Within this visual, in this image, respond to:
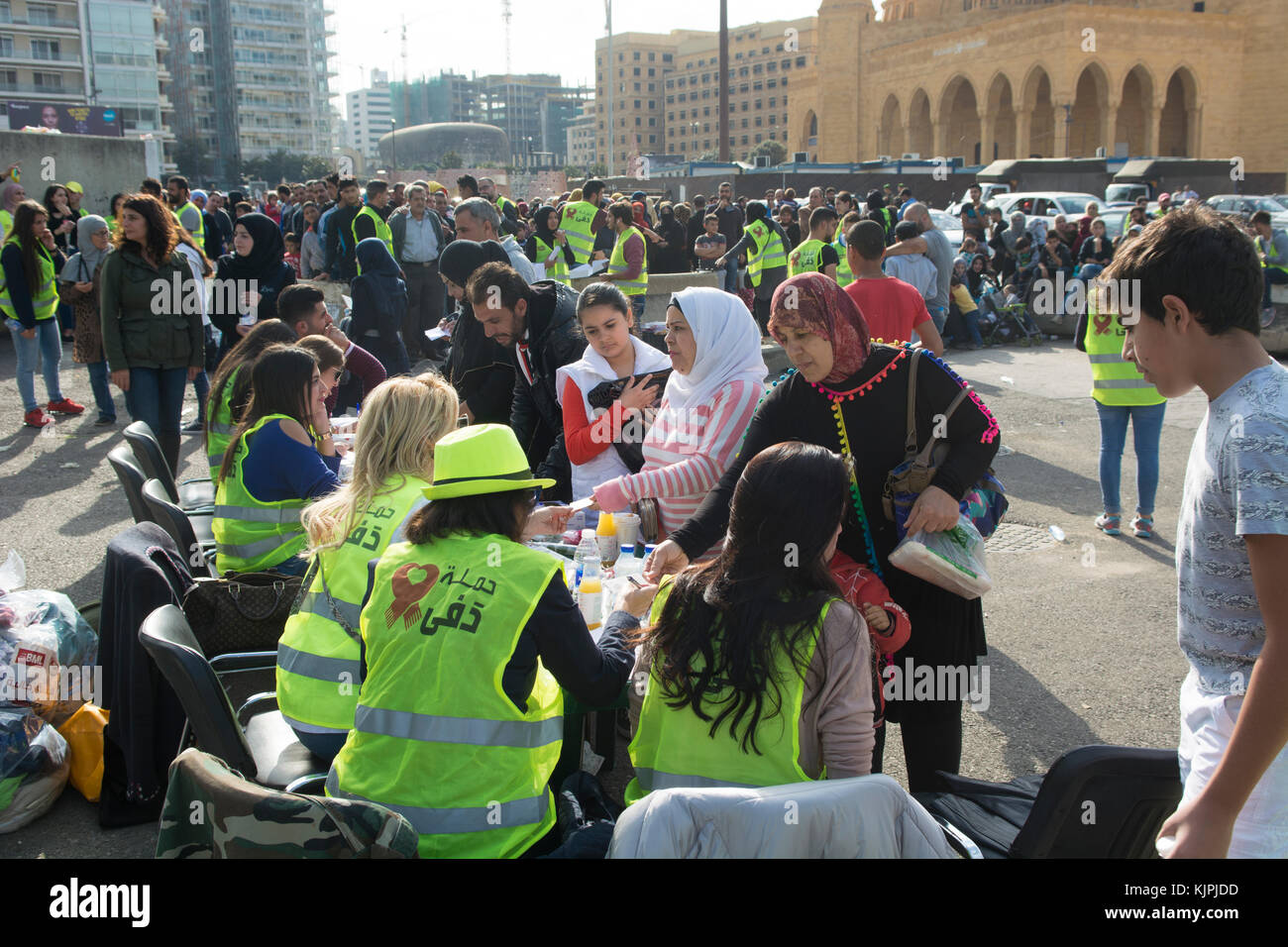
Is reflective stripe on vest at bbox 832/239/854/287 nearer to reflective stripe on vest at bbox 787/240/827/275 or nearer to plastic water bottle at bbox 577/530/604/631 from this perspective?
reflective stripe on vest at bbox 787/240/827/275

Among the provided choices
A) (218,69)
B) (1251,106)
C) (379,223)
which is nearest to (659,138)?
(218,69)

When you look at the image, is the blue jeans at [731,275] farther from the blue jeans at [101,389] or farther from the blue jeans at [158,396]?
the blue jeans at [158,396]

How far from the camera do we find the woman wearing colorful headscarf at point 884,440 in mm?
3086

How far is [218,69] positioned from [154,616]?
133m

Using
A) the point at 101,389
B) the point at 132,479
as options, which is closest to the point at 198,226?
the point at 101,389

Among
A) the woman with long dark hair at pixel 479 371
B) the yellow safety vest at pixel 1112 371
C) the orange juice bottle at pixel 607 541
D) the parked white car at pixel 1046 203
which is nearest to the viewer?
the orange juice bottle at pixel 607 541

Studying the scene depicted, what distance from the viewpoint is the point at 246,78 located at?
119m

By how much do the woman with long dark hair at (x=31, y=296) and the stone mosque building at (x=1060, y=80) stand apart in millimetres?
50201

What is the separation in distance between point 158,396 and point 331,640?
16.1ft

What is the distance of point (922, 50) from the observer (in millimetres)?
60594

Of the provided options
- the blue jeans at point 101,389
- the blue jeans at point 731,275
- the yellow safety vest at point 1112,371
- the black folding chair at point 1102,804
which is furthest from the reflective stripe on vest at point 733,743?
the blue jeans at point 731,275
